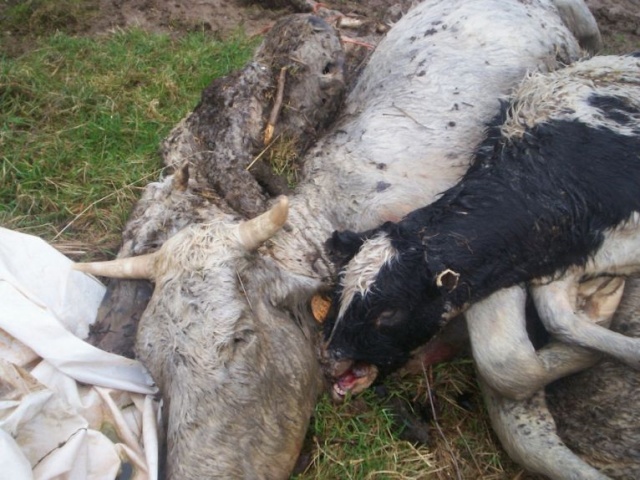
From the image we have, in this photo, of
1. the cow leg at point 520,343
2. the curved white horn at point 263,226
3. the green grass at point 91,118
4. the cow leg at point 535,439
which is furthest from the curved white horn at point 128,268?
the cow leg at point 535,439

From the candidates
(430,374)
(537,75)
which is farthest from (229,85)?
(430,374)

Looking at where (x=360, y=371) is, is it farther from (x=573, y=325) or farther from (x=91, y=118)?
(x=91, y=118)

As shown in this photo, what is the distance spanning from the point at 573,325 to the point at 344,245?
128 cm

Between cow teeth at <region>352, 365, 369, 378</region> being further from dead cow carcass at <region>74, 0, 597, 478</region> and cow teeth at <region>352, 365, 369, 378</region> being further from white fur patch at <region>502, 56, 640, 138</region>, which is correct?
white fur patch at <region>502, 56, 640, 138</region>

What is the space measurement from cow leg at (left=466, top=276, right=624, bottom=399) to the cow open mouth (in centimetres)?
Result: 66

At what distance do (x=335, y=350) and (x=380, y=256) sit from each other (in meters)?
0.56

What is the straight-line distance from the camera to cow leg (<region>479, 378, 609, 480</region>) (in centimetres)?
357

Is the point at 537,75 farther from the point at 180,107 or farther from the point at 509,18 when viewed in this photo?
the point at 180,107

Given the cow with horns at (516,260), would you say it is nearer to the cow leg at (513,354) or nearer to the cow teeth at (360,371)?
the cow leg at (513,354)

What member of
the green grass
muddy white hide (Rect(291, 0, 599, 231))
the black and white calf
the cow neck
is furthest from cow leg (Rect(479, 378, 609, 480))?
the green grass

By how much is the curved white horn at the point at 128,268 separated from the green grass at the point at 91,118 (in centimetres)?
110

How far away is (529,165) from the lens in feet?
13.0

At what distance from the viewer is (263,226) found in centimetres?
378

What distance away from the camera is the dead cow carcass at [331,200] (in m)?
3.52
